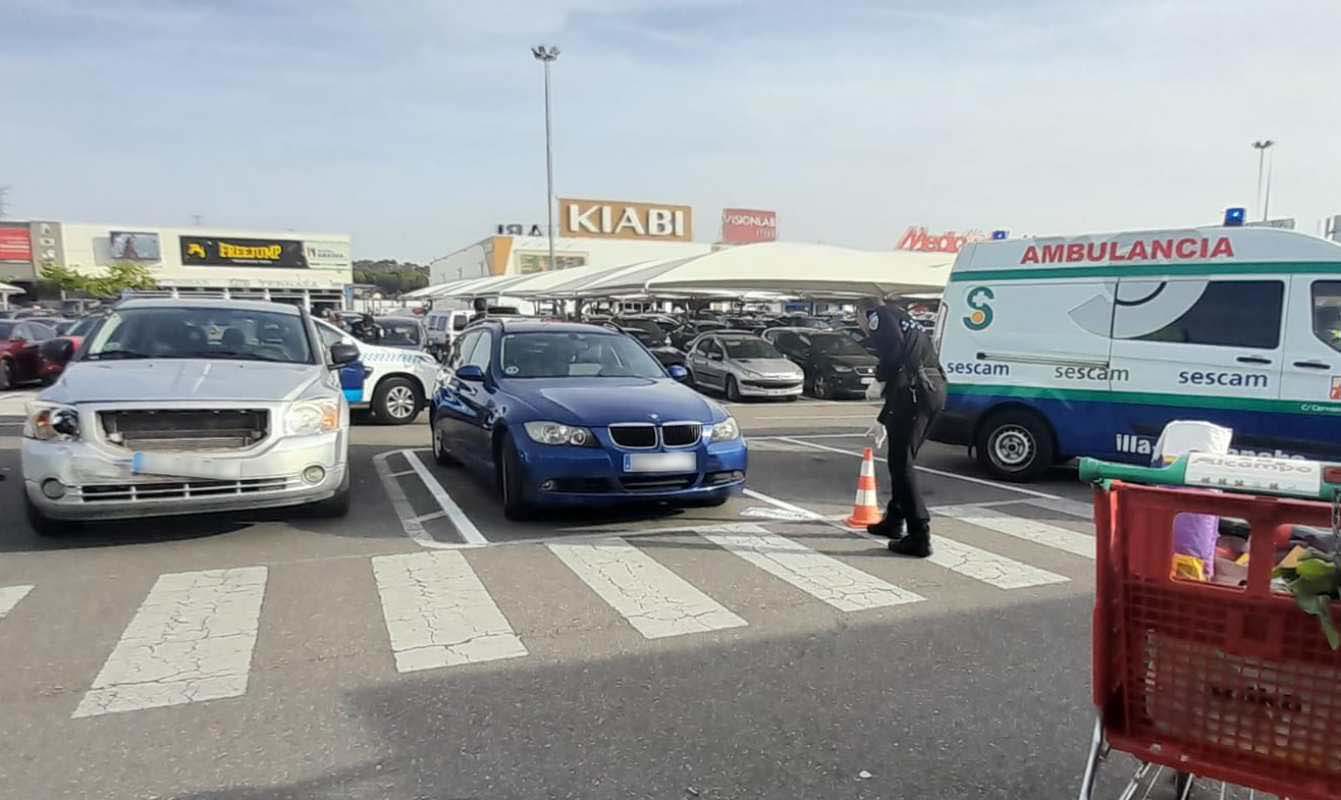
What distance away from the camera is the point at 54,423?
18.5ft

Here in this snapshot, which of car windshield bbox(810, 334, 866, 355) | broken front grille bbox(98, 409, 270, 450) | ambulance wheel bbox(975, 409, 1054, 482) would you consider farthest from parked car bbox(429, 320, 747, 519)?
car windshield bbox(810, 334, 866, 355)

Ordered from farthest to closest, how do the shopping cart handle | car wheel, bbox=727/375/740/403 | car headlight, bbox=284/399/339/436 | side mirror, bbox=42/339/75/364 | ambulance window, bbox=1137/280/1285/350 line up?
car wheel, bbox=727/375/740/403
ambulance window, bbox=1137/280/1285/350
side mirror, bbox=42/339/75/364
car headlight, bbox=284/399/339/436
the shopping cart handle

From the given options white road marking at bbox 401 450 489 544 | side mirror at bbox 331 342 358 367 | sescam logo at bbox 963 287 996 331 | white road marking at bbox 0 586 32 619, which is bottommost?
white road marking at bbox 401 450 489 544

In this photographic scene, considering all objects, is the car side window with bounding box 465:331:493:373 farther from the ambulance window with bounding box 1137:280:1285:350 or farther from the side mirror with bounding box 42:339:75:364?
the ambulance window with bounding box 1137:280:1285:350

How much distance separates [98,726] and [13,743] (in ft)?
0.90

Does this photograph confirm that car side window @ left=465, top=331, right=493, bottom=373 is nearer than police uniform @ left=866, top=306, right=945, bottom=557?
No

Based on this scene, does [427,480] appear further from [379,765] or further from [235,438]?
[379,765]

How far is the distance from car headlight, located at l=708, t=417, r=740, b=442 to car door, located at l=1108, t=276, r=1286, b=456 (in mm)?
4083

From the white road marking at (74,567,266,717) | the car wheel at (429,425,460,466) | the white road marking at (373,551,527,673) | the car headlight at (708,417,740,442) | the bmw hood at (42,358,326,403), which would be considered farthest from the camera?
the car wheel at (429,425,460,466)

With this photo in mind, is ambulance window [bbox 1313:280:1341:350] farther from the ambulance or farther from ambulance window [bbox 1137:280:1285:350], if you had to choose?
ambulance window [bbox 1137:280:1285:350]

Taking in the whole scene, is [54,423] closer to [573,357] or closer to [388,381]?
[573,357]

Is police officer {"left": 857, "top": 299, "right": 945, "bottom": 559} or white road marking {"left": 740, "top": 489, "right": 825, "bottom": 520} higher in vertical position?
police officer {"left": 857, "top": 299, "right": 945, "bottom": 559}

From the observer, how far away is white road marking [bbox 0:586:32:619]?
15.7ft

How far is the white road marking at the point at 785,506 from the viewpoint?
7.32 meters
